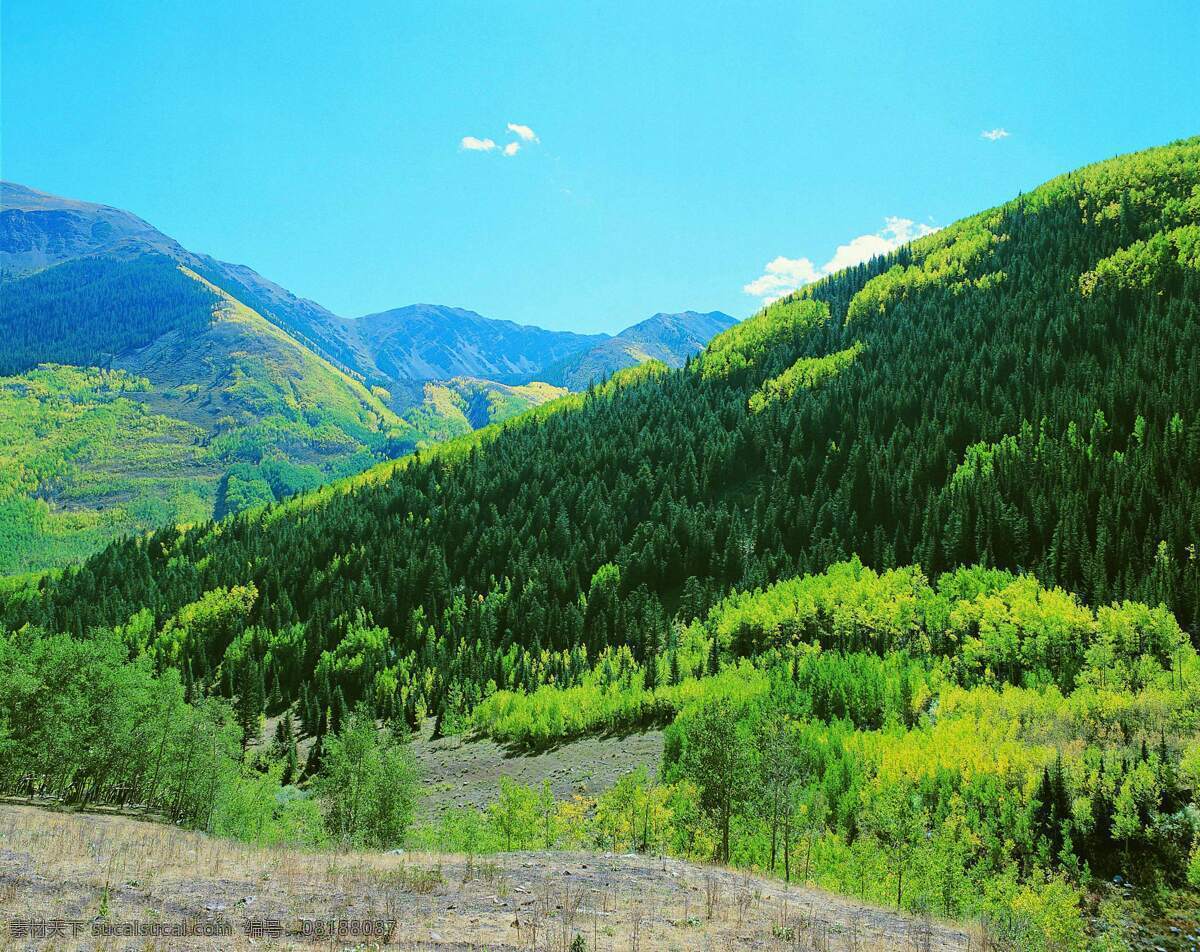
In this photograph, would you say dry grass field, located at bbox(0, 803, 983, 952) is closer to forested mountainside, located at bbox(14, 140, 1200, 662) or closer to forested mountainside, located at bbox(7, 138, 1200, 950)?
forested mountainside, located at bbox(7, 138, 1200, 950)

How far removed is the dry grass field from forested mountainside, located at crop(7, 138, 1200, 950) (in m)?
10.5

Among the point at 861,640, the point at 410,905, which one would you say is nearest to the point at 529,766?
the point at 861,640

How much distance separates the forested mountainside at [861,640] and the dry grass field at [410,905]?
34.3 feet

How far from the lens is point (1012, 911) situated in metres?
38.2

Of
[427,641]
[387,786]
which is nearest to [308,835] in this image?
[387,786]

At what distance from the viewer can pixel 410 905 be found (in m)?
24.8

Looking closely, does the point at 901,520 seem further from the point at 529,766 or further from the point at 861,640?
the point at 529,766

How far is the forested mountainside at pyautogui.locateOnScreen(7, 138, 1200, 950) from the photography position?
5106 centimetres

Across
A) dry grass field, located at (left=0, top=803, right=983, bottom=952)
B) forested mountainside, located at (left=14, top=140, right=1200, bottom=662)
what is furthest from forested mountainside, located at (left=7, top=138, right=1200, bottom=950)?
dry grass field, located at (left=0, top=803, right=983, bottom=952)

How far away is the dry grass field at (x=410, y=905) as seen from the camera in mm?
21094

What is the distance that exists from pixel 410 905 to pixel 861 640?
368 feet

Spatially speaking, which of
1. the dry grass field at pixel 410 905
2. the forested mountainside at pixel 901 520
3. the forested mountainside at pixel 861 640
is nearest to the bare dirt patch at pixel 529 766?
the forested mountainside at pixel 861 640

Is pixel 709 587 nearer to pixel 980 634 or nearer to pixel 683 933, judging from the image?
pixel 980 634

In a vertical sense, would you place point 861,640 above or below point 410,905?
above
